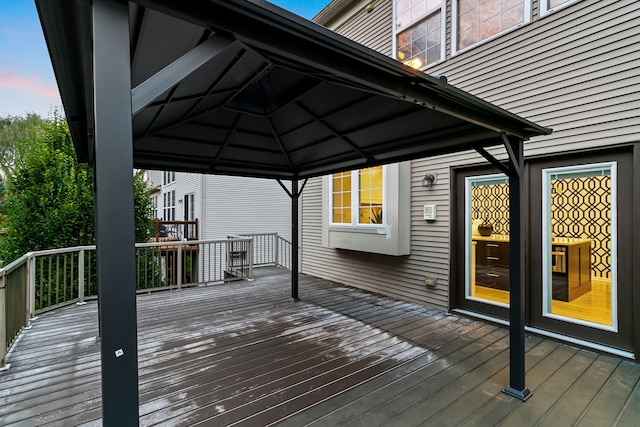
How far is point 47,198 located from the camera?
21.8 feet

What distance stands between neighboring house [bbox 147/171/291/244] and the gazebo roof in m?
6.10

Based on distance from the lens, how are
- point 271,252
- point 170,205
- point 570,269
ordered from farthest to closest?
point 170,205, point 271,252, point 570,269

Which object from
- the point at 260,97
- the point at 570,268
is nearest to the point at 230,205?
the point at 260,97

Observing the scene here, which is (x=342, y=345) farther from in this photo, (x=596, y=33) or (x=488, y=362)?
(x=596, y=33)

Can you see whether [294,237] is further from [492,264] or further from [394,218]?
[492,264]

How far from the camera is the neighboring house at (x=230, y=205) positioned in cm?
1104

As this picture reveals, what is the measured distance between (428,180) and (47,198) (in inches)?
303

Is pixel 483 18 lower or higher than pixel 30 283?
higher

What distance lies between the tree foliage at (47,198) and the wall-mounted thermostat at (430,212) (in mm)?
6948

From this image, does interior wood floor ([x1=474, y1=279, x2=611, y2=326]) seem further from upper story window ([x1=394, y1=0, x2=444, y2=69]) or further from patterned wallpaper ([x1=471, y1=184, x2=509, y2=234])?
upper story window ([x1=394, y1=0, x2=444, y2=69])

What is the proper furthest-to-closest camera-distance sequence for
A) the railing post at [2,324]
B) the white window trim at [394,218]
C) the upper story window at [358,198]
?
the upper story window at [358,198] < the white window trim at [394,218] < the railing post at [2,324]

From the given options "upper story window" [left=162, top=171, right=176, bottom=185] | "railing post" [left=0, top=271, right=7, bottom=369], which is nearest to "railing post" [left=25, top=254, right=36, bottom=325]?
"railing post" [left=0, top=271, right=7, bottom=369]

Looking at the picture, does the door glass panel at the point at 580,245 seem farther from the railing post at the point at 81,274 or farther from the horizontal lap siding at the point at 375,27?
the railing post at the point at 81,274

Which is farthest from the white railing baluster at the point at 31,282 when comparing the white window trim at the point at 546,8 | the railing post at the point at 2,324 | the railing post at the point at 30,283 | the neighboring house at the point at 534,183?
the white window trim at the point at 546,8
